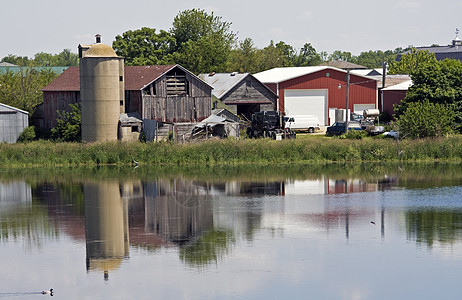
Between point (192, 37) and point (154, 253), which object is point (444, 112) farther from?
point (192, 37)

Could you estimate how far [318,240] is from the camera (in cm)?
2584

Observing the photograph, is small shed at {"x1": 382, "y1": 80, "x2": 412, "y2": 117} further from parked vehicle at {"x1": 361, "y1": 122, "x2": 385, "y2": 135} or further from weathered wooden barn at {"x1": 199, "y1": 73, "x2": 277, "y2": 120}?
weathered wooden barn at {"x1": 199, "y1": 73, "x2": 277, "y2": 120}

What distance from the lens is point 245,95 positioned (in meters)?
65.4

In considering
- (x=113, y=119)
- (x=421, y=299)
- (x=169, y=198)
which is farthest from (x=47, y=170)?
(x=421, y=299)

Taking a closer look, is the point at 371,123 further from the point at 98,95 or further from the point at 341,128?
the point at 98,95

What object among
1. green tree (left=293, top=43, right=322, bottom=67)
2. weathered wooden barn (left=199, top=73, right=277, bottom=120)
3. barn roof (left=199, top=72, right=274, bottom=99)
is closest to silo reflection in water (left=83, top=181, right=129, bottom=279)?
barn roof (left=199, top=72, right=274, bottom=99)

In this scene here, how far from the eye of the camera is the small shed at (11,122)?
2146 inches

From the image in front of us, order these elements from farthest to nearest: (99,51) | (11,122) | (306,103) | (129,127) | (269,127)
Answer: (306,103) → (269,127) → (11,122) → (129,127) → (99,51)

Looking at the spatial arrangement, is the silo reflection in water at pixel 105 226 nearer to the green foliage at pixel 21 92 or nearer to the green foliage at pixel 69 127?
the green foliage at pixel 69 127

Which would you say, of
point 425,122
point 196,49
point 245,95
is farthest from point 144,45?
point 425,122

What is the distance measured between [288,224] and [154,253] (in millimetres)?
6303

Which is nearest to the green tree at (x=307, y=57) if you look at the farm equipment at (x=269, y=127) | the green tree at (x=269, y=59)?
the green tree at (x=269, y=59)

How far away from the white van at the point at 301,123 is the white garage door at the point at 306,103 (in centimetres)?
691

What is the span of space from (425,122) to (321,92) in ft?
67.0
